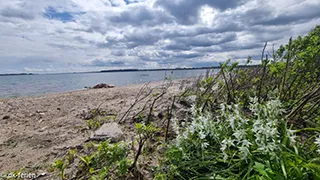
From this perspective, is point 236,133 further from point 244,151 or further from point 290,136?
point 290,136

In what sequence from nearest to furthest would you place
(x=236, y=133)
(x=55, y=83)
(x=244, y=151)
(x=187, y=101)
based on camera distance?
1. (x=244, y=151)
2. (x=236, y=133)
3. (x=187, y=101)
4. (x=55, y=83)

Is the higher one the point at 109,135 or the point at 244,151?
the point at 244,151

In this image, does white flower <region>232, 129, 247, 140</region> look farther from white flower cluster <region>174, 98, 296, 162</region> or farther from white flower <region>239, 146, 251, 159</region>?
white flower <region>239, 146, 251, 159</region>

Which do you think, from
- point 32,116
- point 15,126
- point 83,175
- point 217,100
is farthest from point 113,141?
point 32,116

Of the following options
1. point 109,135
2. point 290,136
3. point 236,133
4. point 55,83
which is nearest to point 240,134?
point 236,133

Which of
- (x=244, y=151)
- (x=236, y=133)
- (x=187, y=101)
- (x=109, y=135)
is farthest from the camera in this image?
(x=187, y=101)

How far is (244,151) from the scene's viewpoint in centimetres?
187

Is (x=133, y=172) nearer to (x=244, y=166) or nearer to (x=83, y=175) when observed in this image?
(x=83, y=175)

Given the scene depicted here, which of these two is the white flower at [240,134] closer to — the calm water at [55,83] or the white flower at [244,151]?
the white flower at [244,151]

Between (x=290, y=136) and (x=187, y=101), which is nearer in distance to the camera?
(x=290, y=136)

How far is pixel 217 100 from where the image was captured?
4535 mm

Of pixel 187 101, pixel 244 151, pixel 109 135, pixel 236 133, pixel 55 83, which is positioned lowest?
pixel 55 83

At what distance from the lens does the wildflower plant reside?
1.72 meters

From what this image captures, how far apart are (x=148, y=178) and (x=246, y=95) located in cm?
277
